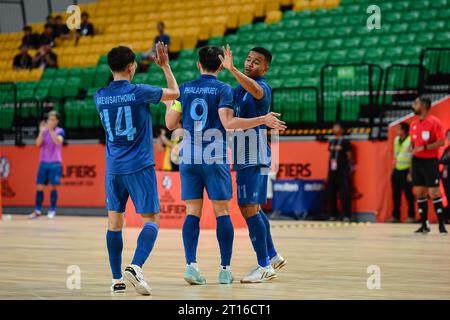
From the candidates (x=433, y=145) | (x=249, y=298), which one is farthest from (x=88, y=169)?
(x=249, y=298)

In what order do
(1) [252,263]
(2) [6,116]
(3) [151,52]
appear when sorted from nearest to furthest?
(1) [252,263] < (2) [6,116] < (3) [151,52]

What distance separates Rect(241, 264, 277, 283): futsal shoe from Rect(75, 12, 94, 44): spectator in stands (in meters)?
21.1

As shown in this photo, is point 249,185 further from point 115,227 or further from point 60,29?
point 60,29

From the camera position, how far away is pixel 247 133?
368 inches

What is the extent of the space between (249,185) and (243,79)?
1.07m

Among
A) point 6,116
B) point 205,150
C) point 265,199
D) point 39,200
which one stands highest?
point 6,116

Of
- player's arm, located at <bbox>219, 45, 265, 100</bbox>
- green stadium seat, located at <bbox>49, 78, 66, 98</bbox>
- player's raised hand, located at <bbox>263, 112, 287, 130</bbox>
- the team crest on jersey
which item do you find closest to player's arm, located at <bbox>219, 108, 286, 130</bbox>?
player's raised hand, located at <bbox>263, 112, 287, 130</bbox>

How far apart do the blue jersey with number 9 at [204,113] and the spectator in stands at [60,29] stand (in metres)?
21.7

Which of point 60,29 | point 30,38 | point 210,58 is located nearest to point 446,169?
point 210,58

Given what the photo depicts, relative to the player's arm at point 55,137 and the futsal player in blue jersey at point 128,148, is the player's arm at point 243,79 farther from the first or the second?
the player's arm at point 55,137

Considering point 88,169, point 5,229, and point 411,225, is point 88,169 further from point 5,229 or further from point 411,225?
point 411,225

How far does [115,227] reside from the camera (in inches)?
316

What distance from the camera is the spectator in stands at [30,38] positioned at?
96.3 feet
